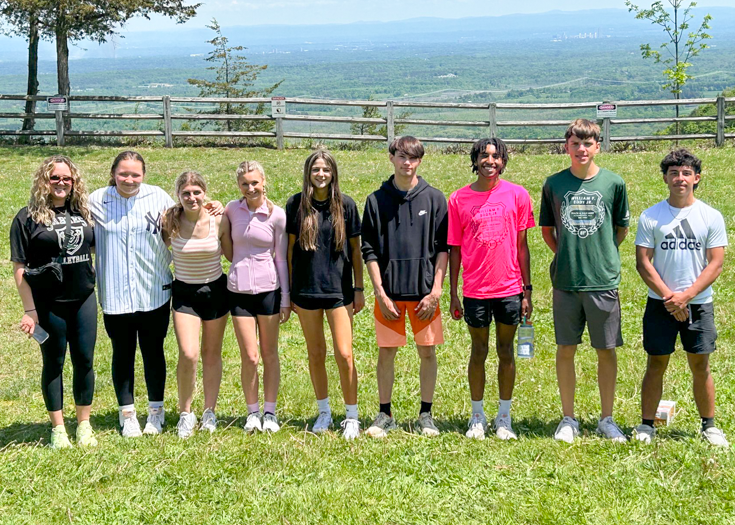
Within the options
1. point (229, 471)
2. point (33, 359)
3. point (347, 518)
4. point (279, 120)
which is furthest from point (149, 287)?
point (279, 120)

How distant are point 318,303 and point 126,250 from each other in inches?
54.3

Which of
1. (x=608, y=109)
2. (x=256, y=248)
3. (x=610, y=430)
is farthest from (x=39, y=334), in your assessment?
(x=608, y=109)

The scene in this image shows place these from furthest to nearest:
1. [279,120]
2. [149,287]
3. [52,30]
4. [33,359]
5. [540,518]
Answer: [52,30]
[279,120]
[33,359]
[149,287]
[540,518]

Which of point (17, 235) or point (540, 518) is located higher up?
point (17, 235)

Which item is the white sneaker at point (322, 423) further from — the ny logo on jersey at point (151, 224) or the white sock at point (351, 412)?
the ny logo on jersey at point (151, 224)

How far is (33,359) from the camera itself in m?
8.19

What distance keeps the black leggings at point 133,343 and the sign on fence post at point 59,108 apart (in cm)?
1633

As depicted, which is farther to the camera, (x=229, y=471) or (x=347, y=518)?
(x=229, y=471)

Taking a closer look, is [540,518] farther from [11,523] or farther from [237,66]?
[237,66]

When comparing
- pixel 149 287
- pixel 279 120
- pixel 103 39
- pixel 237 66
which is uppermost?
pixel 237 66

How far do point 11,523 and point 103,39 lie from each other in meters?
20.5

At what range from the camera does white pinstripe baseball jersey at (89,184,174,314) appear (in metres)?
5.75

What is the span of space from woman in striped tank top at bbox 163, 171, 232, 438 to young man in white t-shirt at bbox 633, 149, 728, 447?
2.86 meters

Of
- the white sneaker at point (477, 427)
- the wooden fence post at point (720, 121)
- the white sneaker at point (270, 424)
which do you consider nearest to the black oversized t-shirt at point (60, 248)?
the white sneaker at point (270, 424)
